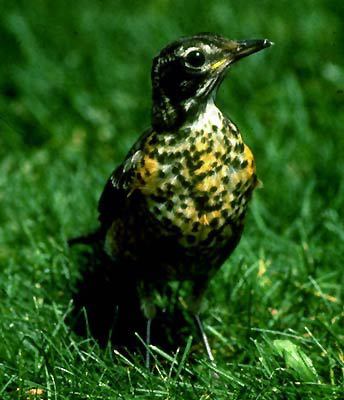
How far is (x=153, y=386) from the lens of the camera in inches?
157

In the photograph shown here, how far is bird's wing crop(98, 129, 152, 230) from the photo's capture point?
414 centimetres

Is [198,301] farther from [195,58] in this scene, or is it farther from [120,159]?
[120,159]

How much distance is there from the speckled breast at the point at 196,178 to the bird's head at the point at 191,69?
0.32 ft

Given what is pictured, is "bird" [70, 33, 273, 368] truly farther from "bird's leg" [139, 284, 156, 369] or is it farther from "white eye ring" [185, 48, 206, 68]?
"bird's leg" [139, 284, 156, 369]

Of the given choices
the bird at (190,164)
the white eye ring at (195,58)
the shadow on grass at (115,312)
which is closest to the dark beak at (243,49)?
the bird at (190,164)

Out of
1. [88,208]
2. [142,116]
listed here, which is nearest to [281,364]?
[88,208]

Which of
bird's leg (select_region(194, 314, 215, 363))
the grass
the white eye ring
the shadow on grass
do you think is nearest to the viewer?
the white eye ring

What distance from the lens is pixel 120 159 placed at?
20.6 ft

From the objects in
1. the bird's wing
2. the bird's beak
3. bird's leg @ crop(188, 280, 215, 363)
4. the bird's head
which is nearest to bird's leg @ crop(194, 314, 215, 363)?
bird's leg @ crop(188, 280, 215, 363)

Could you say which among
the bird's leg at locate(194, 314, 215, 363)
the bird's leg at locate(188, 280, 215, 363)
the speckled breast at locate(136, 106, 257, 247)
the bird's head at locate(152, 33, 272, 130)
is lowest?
the bird's leg at locate(194, 314, 215, 363)

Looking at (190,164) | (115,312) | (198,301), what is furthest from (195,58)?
(115,312)

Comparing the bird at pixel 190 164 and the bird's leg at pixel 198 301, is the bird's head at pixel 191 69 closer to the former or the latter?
the bird at pixel 190 164

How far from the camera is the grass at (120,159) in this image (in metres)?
4.12

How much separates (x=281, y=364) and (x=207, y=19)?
4.10m
